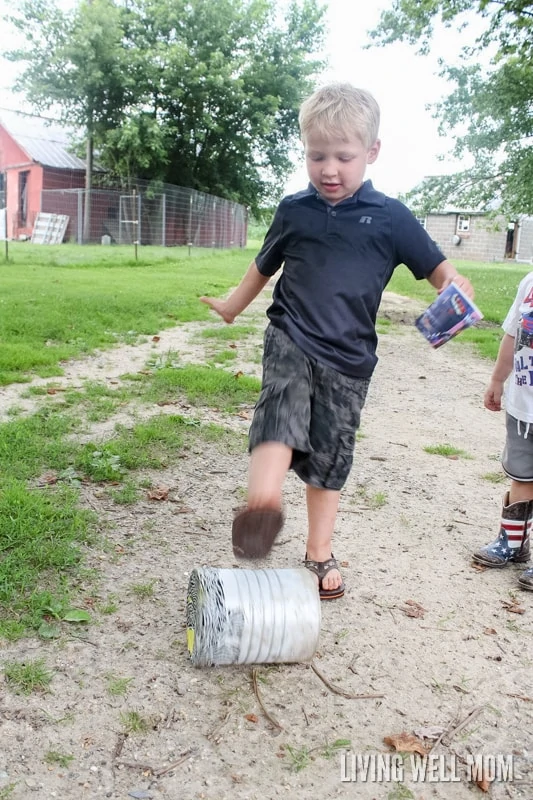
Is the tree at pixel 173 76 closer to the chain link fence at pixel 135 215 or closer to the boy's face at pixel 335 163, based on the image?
the chain link fence at pixel 135 215

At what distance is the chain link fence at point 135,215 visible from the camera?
2339cm

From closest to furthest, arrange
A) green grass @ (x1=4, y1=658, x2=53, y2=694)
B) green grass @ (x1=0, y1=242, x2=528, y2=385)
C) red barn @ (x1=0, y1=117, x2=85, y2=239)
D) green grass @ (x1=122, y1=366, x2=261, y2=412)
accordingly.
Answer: green grass @ (x1=4, y1=658, x2=53, y2=694) → green grass @ (x1=122, y1=366, x2=261, y2=412) → green grass @ (x1=0, y1=242, x2=528, y2=385) → red barn @ (x1=0, y1=117, x2=85, y2=239)

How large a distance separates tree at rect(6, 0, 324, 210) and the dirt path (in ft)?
86.9

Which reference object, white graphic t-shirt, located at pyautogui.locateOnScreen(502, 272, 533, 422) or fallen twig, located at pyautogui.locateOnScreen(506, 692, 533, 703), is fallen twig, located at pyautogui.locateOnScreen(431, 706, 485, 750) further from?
white graphic t-shirt, located at pyautogui.locateOnScreen(502, 272, 533, 422)

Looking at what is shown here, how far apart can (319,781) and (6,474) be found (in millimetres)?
2366

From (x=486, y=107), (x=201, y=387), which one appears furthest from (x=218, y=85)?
(x=201, y=387)

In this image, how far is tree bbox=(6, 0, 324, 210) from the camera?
27656 millimetres

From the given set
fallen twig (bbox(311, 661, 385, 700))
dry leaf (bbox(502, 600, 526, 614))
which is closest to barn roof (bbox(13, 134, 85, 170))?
dry leaf (bbox(502, 600, 526, 614))

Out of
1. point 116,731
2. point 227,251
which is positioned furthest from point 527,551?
point 227,251

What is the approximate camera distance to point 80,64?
1088 inches

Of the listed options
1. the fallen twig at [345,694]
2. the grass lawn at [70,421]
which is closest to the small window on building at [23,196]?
the grass lawn at [70,421]

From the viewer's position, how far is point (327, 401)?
2.52m

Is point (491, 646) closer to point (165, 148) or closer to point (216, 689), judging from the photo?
point (216, 689)

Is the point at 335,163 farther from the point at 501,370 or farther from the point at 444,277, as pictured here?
the point at 501,370
